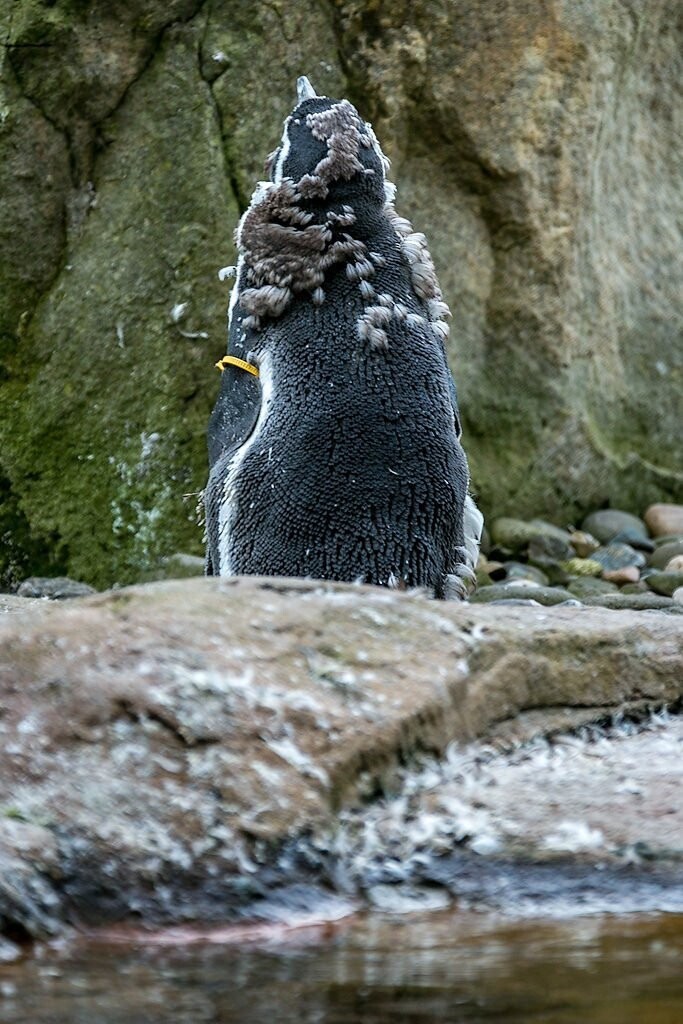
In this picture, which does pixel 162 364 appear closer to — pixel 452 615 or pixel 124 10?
pixel 124 10

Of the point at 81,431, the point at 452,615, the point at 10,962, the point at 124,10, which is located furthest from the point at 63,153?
the point at 10,962

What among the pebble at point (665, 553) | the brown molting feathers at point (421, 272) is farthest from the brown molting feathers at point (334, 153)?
the pebble at point (665, 553)

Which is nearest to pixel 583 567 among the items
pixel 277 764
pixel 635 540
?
pixel 635 540

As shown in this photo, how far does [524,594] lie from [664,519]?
2.21 meters

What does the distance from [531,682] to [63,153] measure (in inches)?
181

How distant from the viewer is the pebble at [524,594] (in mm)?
6254

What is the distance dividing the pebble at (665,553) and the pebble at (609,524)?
385 millimetres

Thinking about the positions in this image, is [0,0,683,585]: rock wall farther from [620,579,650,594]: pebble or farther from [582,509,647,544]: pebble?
[620,579,650,594]: pebble

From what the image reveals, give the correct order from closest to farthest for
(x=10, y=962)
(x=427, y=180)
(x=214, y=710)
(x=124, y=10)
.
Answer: (x=10, y=962)
(x=214, y=710)
(x=124, y=10)
(x=427, y=180)

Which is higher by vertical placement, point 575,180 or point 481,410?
point 575,180

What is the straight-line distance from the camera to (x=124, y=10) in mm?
7035

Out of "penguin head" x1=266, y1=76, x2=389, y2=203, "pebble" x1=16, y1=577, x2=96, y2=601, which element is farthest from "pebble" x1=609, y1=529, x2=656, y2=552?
"penguin head" x1=266, y1=76, x2=389, y2=203

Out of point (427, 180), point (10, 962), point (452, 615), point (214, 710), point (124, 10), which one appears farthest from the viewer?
point (427, 180)

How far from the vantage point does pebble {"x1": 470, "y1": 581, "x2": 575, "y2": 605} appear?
20.5ft
